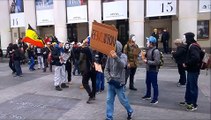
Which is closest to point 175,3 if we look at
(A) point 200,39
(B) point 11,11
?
(A) point 200,39

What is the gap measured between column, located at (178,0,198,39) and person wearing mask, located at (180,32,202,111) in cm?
932

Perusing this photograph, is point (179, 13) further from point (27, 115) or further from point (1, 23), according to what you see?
point (1, 23)

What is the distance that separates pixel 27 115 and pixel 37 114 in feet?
0.78

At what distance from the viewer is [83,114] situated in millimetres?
5660

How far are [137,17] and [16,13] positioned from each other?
10785 mm

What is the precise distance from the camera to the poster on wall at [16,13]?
19.5 metres

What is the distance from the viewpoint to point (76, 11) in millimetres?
17266

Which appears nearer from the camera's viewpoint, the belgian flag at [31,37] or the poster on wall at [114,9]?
the belgian flag at [31,37]

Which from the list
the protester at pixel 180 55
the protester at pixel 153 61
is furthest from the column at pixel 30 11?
the protester at pixel 153 61

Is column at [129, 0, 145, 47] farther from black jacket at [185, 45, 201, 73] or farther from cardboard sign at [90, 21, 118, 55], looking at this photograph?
cardboard sign at [90, 21, 118, 55]

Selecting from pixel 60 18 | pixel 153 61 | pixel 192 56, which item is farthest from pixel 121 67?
pixel 60 18

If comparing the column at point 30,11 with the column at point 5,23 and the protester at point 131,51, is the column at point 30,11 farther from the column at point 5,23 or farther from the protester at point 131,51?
the protester at point 131,51

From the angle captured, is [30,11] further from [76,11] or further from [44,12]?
[76,11]

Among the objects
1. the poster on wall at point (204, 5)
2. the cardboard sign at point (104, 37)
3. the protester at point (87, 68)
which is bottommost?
the protester at point (87, 68)
